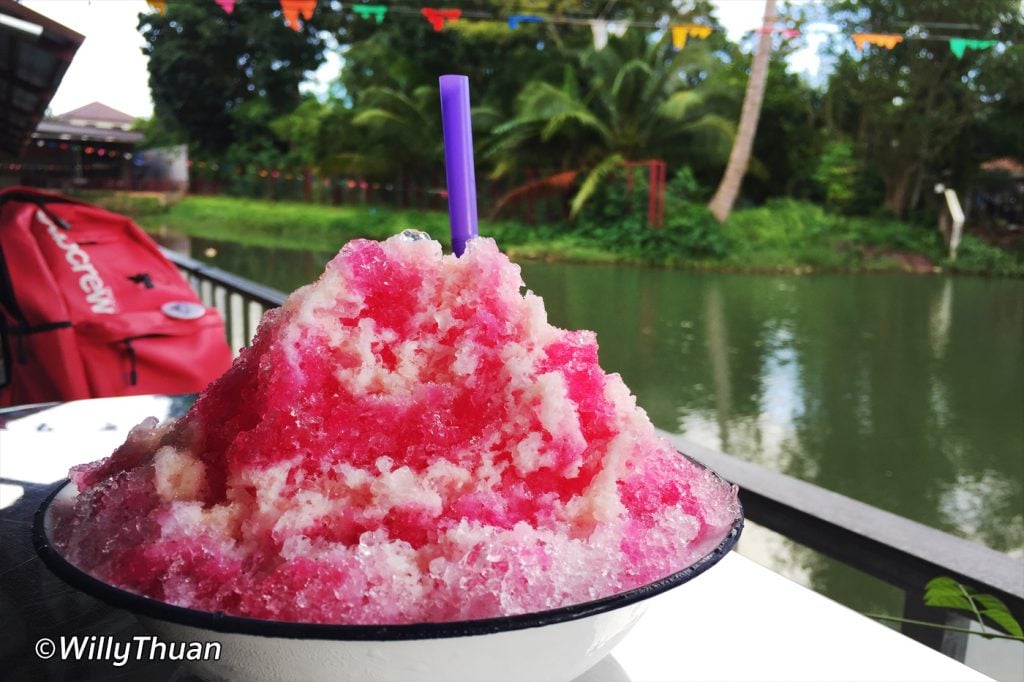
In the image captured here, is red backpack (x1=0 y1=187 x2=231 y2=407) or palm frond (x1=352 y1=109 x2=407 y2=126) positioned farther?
palm frond (x1=352 y1=109 x2=407 y2=126)

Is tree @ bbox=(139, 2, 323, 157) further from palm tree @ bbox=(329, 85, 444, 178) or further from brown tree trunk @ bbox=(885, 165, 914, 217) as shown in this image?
brown tree trunk @ bbox=(885, 165, 914, 217)

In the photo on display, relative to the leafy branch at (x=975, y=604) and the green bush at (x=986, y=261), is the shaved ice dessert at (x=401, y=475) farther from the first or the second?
the green bush at (x=986, y=261)

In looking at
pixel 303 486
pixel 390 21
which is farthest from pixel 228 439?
pixel 390 21

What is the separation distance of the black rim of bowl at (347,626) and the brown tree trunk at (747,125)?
1012 centimetres

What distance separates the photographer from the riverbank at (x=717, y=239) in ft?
35.3

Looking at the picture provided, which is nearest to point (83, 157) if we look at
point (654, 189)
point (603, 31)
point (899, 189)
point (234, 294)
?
point (234, 294)

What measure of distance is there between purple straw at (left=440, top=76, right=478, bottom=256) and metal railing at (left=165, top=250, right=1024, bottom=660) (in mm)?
547

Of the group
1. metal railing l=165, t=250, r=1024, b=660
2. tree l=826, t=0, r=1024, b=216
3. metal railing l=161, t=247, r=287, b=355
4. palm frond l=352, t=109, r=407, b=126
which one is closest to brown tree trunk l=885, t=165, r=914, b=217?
tree l=826, t=0, r=1024, b=216

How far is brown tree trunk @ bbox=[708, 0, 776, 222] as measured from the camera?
9789mm

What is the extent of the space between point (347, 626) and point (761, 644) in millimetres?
295

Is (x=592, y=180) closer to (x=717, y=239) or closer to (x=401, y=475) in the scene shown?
(x=717, y=239)

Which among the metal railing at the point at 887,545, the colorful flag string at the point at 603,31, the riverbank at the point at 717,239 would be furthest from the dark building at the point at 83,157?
the colorful flag string at the point at 603,31

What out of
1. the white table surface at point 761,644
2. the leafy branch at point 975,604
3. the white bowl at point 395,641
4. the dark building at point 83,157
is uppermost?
the dark building at point 83,157

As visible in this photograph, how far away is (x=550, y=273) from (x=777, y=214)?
3.87 m
